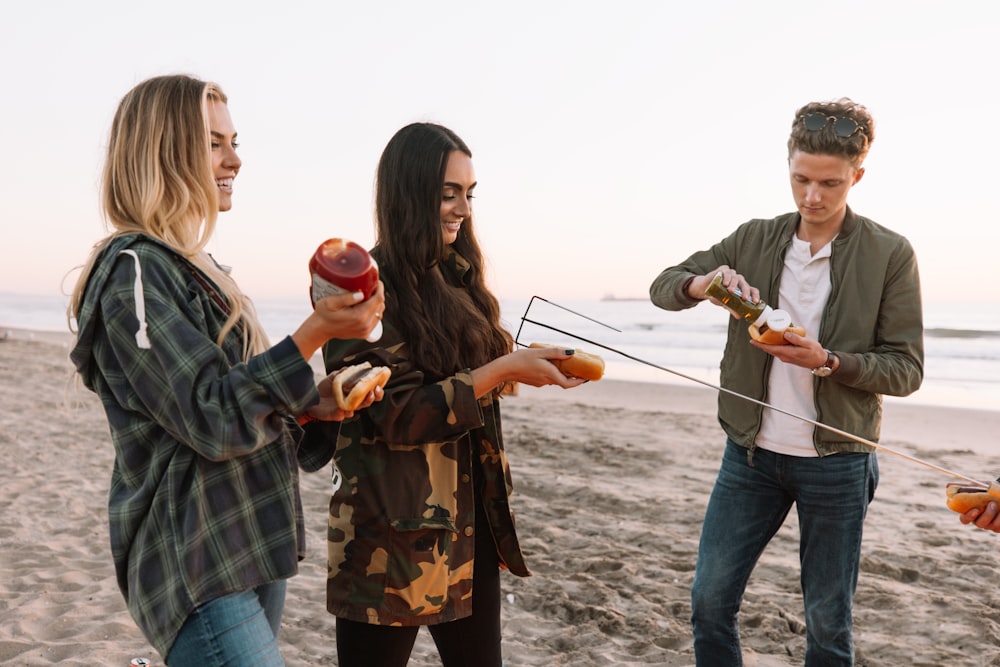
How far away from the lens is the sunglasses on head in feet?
8.56

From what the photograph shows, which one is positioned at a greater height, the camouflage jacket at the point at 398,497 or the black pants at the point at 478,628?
the camouflage jacket at the point at 398,497

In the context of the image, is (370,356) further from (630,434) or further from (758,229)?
(630,434)

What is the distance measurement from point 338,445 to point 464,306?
0.55 m

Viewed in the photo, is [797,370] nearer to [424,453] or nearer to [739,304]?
[739,304]

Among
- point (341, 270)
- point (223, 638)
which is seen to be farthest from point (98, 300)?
point (223, 638)

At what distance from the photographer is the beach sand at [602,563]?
3957mm

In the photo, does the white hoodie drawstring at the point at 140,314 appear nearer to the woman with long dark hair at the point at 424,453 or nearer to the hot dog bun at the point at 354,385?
the hot dog bun at the point at 354,385

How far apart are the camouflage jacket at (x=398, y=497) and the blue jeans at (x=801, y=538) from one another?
889mm

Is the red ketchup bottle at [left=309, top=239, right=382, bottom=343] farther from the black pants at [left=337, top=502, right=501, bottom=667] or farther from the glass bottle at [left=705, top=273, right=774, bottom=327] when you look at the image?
the glass bottle at [left=705, top=273, right=774, bottom=327]

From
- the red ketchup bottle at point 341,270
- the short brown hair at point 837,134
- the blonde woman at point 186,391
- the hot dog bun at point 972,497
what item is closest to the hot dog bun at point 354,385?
the blonde woman at point 186,391

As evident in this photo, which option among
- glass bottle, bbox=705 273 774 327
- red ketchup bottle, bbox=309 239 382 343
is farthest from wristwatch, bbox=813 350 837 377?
red ketchup bottle, bbox=309 239 382 343

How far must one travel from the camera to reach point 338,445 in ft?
7.77

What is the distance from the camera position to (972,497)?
8.54 ft

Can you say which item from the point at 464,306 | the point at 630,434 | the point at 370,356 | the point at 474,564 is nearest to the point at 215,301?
the point at 370,356
